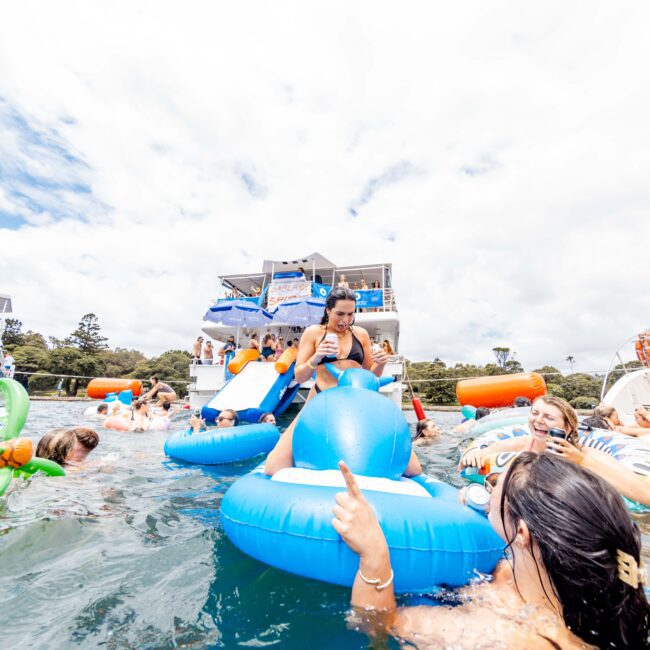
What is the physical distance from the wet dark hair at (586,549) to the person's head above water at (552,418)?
1714 millimetres

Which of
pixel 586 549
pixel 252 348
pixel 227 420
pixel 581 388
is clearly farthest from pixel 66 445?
pixel 581 388

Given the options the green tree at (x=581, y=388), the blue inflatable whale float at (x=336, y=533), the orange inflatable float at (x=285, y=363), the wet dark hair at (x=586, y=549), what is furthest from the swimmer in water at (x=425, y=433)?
the green tree at (x=581, y=388)

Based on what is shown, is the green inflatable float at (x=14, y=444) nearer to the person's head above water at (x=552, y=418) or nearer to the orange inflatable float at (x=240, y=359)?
the person's head above water at (x=552, y=418)

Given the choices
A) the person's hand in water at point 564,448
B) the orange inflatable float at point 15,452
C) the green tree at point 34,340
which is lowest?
the orange inflatable float at point 15,452

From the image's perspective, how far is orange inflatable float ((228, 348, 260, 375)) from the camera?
33.0 ft

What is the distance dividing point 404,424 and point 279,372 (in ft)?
22.5

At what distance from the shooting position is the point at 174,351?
45.9 metres

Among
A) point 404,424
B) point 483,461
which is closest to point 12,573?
point 404,424

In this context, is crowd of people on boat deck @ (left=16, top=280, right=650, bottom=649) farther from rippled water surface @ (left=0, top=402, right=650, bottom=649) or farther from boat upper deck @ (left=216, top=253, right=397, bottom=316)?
boat upper deck @ (left=216, top=253, right=397, bottom=316)

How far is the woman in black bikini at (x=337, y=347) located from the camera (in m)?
3.10

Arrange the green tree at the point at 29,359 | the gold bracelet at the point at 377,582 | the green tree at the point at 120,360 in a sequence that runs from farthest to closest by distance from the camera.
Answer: the green tree at the point at 120,360
the green tree at the point at 29,359
the gold bracelet at the point at 377,582

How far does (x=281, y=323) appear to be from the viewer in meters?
12.9

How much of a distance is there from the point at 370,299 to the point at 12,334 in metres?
49.3

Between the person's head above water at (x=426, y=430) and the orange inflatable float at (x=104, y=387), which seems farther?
the orange inflatable float at (x=104, y=387)
